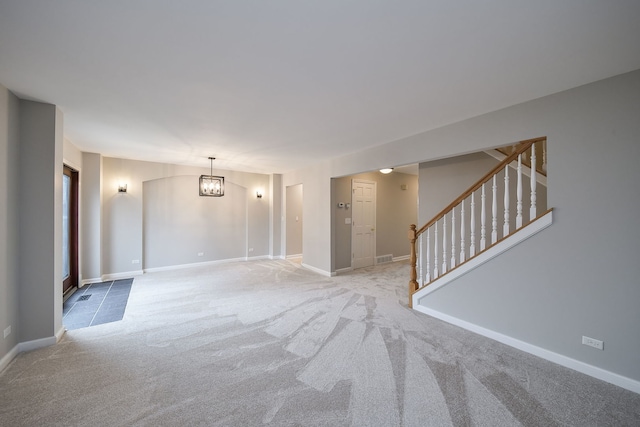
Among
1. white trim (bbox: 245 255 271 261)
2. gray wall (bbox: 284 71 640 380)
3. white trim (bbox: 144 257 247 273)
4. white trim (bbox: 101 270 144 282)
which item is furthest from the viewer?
white trim (bbox: 245 255 271 261)

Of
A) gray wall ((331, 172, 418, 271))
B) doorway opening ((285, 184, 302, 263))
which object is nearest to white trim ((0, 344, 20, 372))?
gray wall ((331, 172, 418, 271))

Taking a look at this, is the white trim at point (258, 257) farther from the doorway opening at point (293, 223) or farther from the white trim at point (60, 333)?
the white trim at point (60, 333)

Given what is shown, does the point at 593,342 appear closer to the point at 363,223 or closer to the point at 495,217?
the point at 495,217

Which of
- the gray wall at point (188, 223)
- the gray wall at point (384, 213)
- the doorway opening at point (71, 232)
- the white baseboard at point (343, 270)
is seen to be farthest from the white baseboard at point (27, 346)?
the white baseboard at point (343, 270)

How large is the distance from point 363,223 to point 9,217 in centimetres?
594

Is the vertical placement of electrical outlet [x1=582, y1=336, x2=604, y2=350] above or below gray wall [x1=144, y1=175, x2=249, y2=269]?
below

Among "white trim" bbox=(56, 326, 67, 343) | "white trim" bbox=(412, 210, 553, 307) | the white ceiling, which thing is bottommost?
"white trim" bbox=(56, 326, 67, 343)

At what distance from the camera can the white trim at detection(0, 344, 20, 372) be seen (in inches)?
95.4

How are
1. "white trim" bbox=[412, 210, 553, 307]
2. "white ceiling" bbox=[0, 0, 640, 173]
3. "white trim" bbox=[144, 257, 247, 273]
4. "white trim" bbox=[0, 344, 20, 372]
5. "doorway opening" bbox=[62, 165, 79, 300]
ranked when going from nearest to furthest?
"white ceiling" bbox=[0, 0, 640, 173], "white trim" bbox=[0, 344, 20, 372], "white trim" bbox=[412, 210, 553, 307], "doorway opening" bbox=[62, 165, 79, 300], "white trim" bbox=[144, 257, 247, 273]

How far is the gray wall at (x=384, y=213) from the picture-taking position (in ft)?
20.2

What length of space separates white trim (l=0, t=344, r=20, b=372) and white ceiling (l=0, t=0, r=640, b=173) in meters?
2.55

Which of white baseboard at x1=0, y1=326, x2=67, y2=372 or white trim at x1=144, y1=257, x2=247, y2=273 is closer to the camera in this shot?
white baseboard at x1=0, y1=326, x2=67, y2=372

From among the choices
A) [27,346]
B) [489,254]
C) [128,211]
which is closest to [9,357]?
[27,346]

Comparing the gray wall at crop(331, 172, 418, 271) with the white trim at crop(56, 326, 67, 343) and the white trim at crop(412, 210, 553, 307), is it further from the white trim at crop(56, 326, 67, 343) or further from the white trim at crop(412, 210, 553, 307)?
the white trim at crop(56, 326, 67, 343)
